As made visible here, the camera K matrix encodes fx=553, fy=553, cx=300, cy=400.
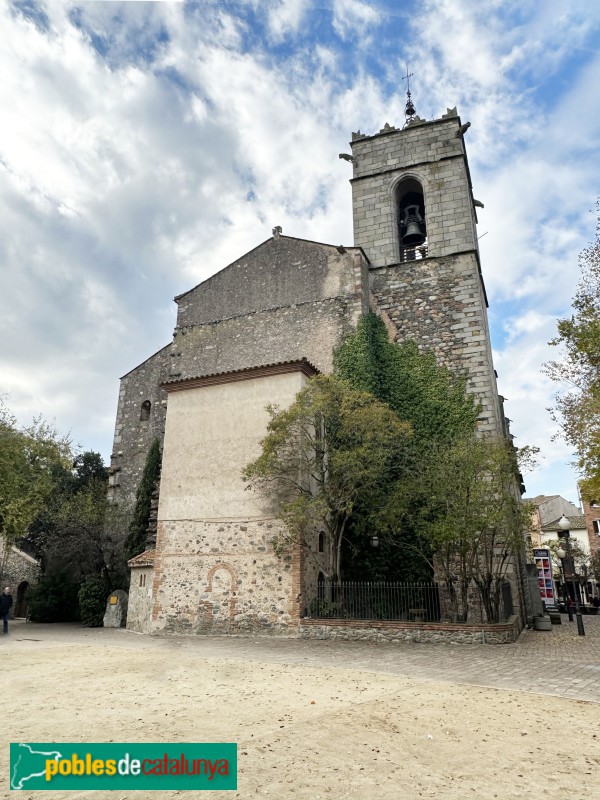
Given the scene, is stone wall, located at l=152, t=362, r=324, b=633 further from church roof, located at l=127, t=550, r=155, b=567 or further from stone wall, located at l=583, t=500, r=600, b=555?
stone wall, located at l=583, t=500, r=600, b=555

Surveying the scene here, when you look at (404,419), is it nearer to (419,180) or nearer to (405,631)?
(405,631)

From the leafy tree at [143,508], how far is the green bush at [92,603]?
1.57 m

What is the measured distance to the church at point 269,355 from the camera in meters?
14.9

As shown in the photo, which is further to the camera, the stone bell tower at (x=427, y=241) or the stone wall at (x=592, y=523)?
the stone wall at (x=592, y=523)

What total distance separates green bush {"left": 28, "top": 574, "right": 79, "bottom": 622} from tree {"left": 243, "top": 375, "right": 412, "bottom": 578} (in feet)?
39.0

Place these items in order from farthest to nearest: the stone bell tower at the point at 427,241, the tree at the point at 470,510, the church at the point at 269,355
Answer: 1. the stone bell tower at the point at 427,241
2. the church at the point at 269,355
3. the tree at the point at 470,510

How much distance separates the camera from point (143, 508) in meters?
20.4

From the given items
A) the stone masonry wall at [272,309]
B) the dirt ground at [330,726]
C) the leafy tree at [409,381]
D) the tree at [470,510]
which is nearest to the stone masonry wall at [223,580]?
the tree at [470,510]

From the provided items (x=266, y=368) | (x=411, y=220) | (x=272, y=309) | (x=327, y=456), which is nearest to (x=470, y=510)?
(x=327, y=456)

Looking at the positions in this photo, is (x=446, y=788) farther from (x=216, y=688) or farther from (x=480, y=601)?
(x=480, y=601)

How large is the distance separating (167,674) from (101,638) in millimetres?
7223

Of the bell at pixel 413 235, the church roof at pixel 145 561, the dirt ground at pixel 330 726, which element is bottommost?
the dirt ground at pixel 330 726

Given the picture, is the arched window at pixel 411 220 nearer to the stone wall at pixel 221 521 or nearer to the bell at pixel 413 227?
the bell at pixel 413 227

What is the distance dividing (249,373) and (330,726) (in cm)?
1155
